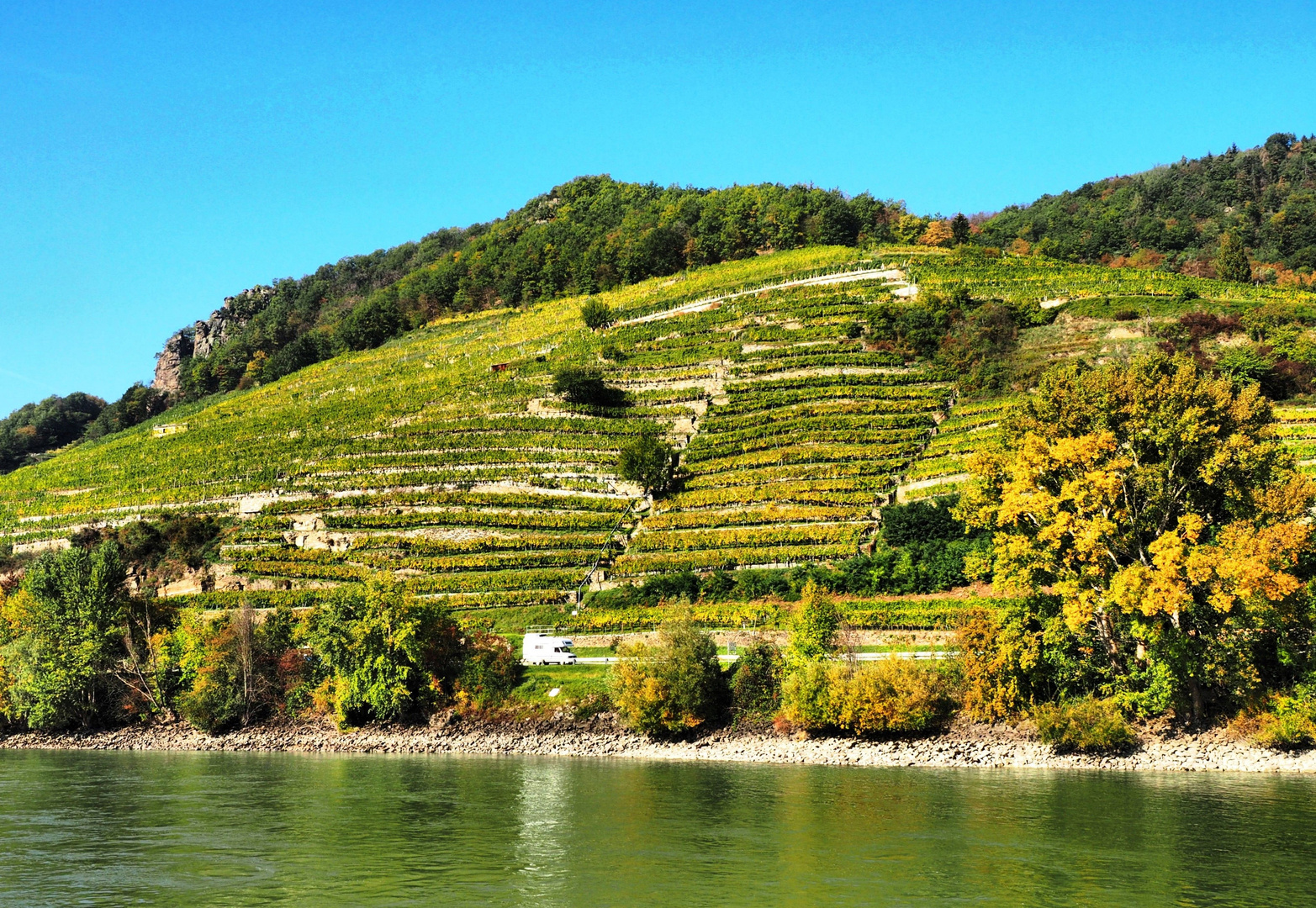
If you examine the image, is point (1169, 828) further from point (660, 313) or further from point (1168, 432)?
point (660, 313)

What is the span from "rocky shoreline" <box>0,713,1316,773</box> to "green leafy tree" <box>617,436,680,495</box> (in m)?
22.0

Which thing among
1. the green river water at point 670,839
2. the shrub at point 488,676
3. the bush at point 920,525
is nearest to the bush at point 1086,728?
the green river water at point 670,839

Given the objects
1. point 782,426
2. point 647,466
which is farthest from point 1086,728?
point 782,426

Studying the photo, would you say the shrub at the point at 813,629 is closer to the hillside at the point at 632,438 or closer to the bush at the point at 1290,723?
the hillside at the point at 632,438

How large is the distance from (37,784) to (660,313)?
73823 millimetres

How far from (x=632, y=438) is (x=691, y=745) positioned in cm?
3446

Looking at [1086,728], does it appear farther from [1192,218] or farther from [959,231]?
[1192,218]

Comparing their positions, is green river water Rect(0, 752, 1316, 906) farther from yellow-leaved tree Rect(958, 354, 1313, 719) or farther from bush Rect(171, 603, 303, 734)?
bush Rect(171, 603, 303, 734)

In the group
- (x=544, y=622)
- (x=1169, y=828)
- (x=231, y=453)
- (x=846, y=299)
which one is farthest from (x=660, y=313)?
(x=1169, y=828)

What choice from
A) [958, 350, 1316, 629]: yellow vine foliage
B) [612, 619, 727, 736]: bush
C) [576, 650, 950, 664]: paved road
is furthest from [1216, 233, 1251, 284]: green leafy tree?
[612, 619, 727, 736]: bush

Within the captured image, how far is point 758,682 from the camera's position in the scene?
159ft

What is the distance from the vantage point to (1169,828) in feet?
97.0

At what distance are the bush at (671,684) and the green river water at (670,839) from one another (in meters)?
4.97

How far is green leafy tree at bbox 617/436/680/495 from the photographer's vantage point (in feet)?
226
